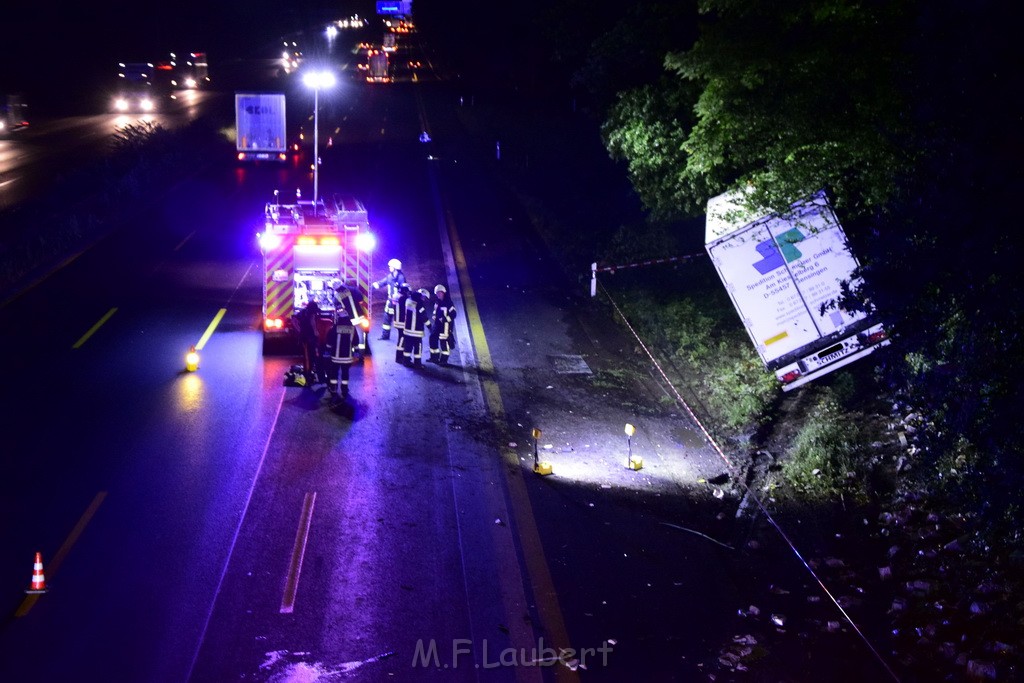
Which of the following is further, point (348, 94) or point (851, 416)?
point (348, 94)

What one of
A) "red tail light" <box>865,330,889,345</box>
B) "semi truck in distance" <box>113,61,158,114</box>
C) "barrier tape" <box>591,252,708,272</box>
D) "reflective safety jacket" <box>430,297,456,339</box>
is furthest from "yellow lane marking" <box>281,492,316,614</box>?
"semi truck in distance" <box>113,61,158,114</box>

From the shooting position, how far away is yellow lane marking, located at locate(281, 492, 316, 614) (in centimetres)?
841

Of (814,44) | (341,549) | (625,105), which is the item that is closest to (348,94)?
(625,105)

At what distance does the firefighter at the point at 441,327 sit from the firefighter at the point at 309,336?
6.93ft

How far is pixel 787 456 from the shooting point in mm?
12312

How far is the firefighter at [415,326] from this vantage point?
1542 centimetres

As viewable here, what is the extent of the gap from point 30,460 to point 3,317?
7.07 m

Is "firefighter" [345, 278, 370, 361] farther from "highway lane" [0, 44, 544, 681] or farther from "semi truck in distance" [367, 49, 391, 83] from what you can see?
"semi truck in distance" [367, 49, 391, 83]

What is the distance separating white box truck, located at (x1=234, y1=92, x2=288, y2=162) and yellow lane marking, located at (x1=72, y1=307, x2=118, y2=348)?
16.7m

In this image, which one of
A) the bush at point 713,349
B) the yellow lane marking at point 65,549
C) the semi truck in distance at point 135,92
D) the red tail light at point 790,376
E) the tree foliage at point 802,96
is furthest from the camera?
the semi truck in distance at point 135,92

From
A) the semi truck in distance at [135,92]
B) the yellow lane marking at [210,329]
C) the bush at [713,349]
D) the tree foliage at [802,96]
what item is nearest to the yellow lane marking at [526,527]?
the bush at [713,349]

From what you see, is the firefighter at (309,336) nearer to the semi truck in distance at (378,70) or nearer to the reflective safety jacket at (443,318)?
the reflective safety jacket at (443,318)

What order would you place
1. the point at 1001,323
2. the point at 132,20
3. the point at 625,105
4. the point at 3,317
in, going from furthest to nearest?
the point at 132,20 → the point at 625,105 → the point at 3,317 → the point at 1001,323

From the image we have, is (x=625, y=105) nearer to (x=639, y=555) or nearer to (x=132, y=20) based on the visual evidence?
(x=639, y=555)
